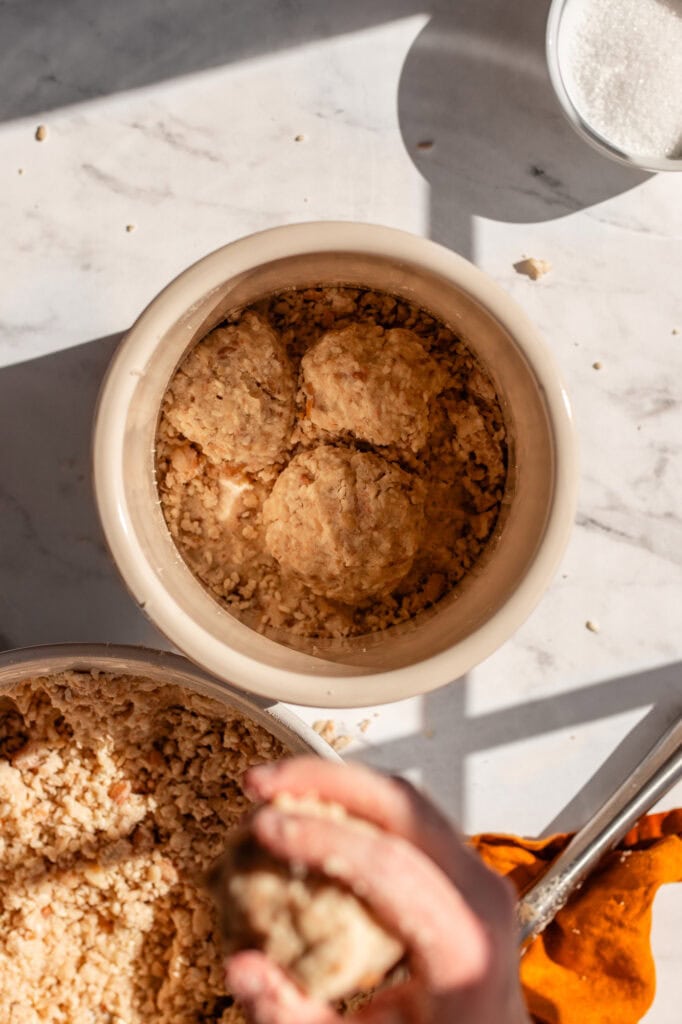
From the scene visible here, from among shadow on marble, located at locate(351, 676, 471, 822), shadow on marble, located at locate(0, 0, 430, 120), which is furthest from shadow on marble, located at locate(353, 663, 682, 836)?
shadow on marble, located at locate(0, 0, 430, 120)

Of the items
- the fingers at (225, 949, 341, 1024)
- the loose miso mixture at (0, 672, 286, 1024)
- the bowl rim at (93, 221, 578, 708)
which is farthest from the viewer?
the loose miso mixture at (0, 672, 286, 1024)

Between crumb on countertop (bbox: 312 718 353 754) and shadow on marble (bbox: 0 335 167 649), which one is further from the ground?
shadow on marble (bbox: 0 335 167 649)

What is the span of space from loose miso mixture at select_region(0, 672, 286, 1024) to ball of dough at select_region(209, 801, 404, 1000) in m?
0.32

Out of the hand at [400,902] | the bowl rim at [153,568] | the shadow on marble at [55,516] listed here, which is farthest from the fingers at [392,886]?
the shadow on marble at [55,516]

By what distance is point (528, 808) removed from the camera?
1.04m

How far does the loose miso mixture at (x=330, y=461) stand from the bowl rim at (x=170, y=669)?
0.06 metres

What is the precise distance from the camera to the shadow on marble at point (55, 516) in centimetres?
100

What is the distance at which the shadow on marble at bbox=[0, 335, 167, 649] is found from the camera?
100cm

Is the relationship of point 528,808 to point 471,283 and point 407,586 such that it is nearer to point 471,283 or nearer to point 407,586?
point 407,586

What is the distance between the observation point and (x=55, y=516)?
1007mm

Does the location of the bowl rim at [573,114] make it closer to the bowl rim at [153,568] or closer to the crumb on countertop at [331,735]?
the bowl rim at [153,568]

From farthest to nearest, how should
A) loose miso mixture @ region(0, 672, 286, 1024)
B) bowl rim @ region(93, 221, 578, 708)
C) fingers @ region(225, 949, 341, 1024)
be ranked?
1. loose miso mixture @ region(0, 672, 286, 1024)
2. bowl rim @ region(93, 221, 578, 708)
3. fingers @ region(225, 949, 341, 1024)

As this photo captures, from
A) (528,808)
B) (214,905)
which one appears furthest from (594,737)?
(214,905)

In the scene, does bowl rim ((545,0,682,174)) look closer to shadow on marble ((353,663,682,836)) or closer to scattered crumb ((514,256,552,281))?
scattered crumb ((514,256,552,281))
